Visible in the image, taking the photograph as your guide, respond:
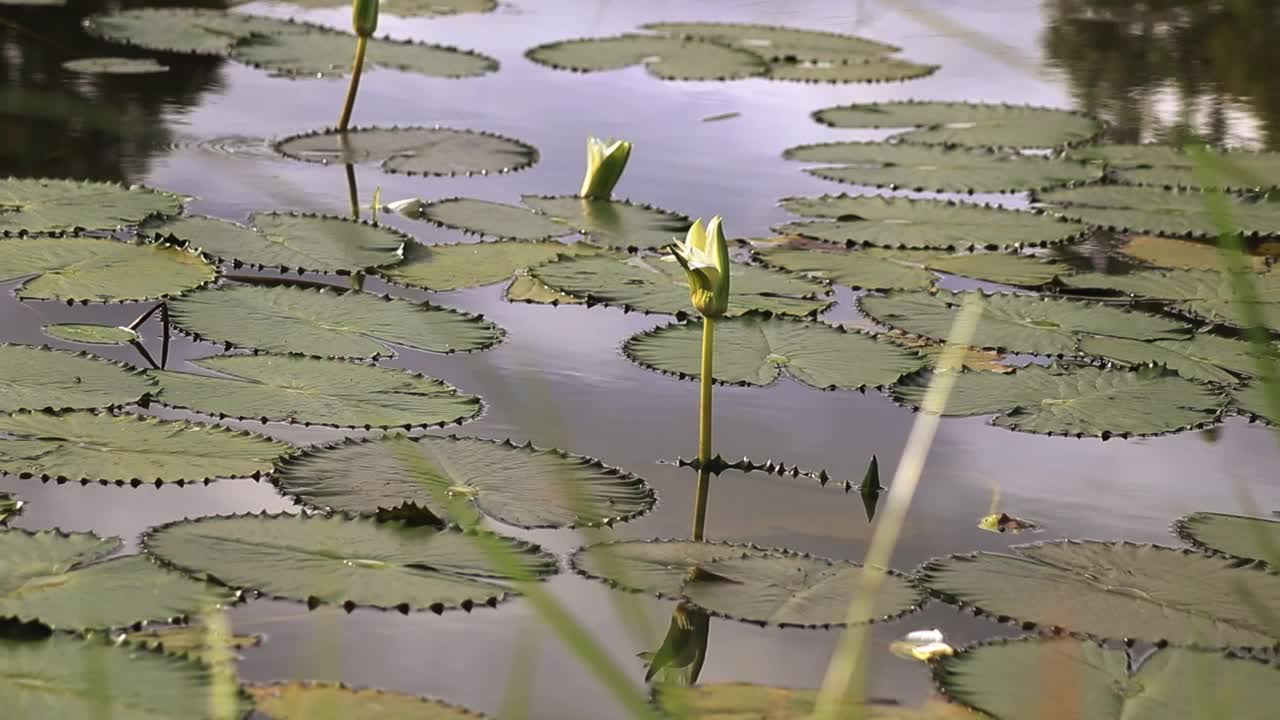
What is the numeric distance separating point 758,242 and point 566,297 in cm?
45

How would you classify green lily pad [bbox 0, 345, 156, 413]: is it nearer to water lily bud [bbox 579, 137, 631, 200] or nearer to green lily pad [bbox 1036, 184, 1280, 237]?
water lily bud [bbox 579, 137, 631, 200]

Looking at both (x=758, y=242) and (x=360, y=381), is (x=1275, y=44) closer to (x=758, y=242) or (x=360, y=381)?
(x=758, y=242)

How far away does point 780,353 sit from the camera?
2.01m

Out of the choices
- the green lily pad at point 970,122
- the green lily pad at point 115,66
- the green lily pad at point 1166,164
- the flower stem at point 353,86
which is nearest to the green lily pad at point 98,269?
the flower stem at point 353,86

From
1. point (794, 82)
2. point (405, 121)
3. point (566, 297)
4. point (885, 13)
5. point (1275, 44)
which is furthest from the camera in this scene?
point (885, 13)

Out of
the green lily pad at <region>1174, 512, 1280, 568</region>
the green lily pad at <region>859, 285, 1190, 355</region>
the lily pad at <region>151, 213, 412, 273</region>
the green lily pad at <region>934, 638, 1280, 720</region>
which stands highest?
the lily pad at <region>151, 213, 412, 273</region>

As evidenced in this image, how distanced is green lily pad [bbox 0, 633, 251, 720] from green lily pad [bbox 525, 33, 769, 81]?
2.83 m

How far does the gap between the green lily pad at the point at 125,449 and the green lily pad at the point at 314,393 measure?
0.25 feet

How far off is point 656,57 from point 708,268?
102 inches

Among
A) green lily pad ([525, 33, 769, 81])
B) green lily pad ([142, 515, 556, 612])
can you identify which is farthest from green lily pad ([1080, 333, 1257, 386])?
green lily pad ([525, 33, 769, 81])

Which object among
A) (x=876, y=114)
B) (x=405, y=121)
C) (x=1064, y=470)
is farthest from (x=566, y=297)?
(x=876, y=114)

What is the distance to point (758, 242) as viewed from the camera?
2.56m

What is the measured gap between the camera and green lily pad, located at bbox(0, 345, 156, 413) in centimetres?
166

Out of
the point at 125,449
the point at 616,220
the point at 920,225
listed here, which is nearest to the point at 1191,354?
the point at 920,225
